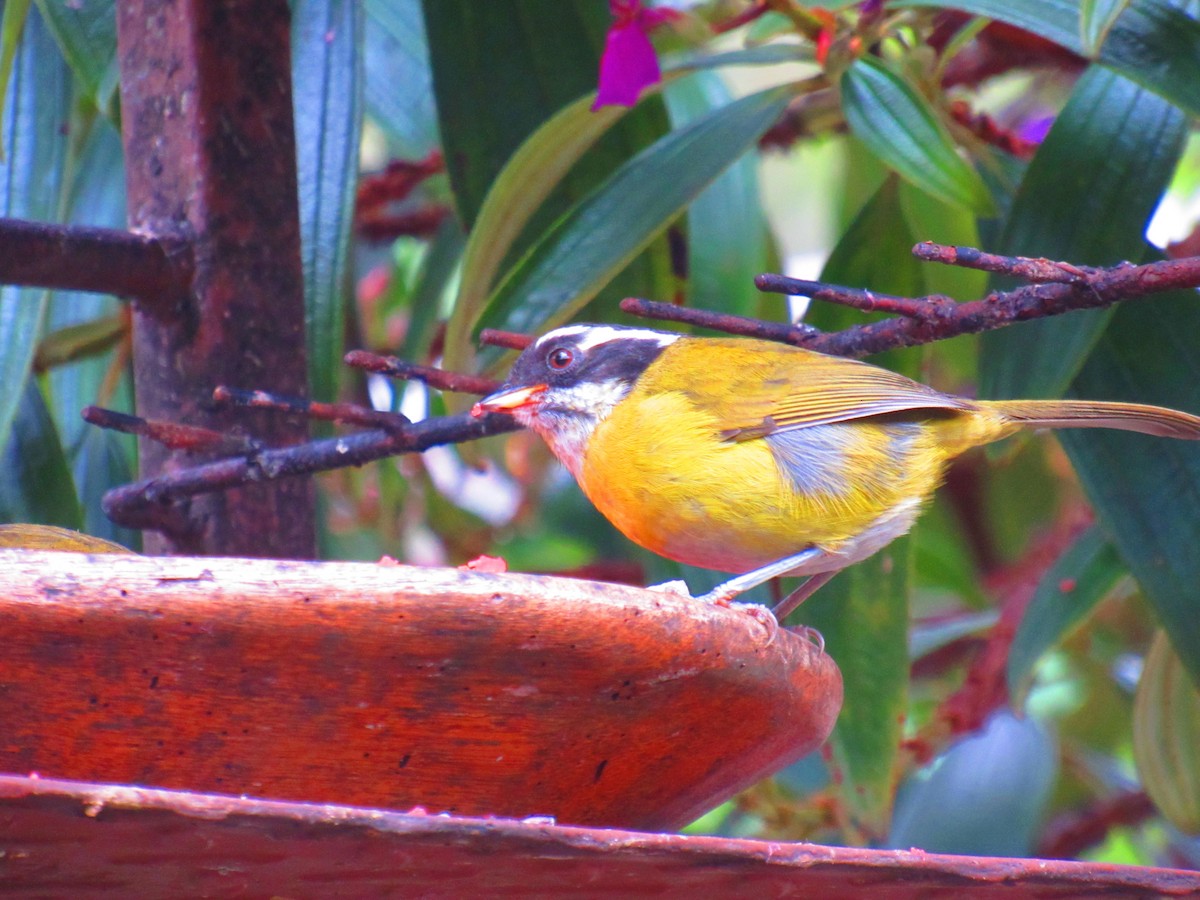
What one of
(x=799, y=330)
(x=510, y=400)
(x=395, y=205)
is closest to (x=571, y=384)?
(x=510, y=400)

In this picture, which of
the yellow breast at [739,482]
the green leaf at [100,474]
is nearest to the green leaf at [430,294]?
the green leaf at [100,474]

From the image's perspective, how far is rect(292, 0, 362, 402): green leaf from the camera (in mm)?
2273

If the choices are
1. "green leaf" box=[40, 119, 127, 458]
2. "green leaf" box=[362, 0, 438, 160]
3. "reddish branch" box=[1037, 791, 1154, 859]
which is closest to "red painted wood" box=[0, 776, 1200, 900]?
"green leaf" box=[40, 119, 127, 458]

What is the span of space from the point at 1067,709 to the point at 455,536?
211 centimetres

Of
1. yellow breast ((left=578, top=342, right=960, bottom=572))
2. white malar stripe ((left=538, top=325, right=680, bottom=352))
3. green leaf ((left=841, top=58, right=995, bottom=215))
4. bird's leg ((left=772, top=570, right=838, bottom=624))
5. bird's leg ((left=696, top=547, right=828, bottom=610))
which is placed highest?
green leaf ((left=841, top=58, right=995, bottom=215))

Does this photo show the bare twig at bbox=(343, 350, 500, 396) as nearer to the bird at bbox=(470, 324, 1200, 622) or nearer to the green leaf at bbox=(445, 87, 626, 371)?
the bird at bbox=(470, 324, 1200, 622)

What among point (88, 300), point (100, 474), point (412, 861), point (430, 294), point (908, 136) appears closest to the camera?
point (412, 861)

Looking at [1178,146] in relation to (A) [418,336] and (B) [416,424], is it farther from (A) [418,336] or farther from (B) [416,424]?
(A) [418,336]

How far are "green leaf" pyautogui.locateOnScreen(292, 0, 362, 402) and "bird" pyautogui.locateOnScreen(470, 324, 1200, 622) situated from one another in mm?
293

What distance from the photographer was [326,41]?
2.47 m

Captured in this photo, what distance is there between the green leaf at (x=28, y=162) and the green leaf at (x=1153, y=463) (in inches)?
70.1

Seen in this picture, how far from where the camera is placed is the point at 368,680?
3.51ft

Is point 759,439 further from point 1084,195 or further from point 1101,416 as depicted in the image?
point 1084,195

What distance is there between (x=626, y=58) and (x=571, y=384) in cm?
62
